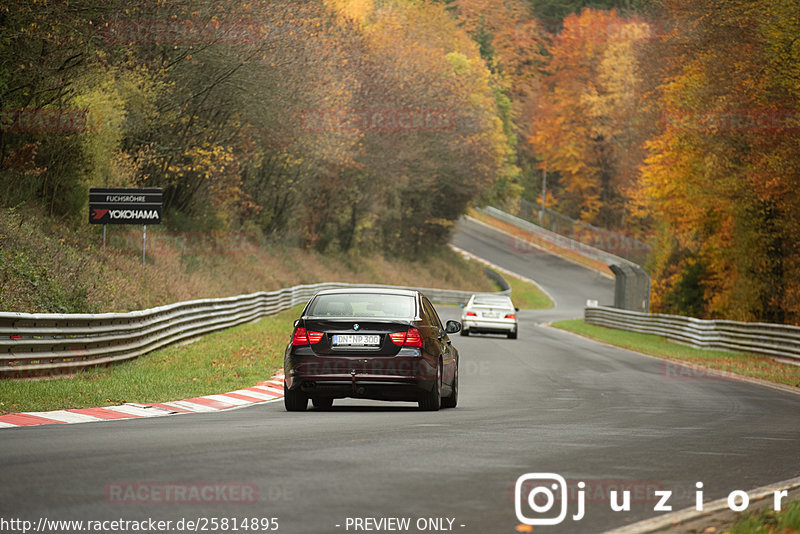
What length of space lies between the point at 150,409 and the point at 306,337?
2.33m

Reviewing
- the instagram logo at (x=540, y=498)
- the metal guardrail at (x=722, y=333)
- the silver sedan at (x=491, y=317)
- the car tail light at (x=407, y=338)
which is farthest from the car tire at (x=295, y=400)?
the silver sedan at (x=491, y=317)

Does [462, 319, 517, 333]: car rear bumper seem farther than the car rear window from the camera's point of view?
Yes

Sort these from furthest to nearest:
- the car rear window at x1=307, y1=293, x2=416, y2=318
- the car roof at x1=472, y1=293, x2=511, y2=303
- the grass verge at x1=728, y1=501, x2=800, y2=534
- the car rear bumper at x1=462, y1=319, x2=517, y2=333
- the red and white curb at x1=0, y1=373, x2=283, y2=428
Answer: the car roof at x1=472, y1=293, x2=511, y2=303 → the car rear bumper at x1=462, y1=319, x2=517, y2=333 → the car rear window at x1=307, y1=293, x2=416, y2=318 → the red and white curb at x1=0, y1=373, x2=283, y2=428 → the grass verge at x1=728, y1=501, x2=800, y2=534

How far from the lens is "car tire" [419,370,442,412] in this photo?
13.9 m

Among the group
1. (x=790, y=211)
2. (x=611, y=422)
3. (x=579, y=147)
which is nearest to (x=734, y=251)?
(x=790, y=211)

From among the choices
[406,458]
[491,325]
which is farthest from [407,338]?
[491,325]

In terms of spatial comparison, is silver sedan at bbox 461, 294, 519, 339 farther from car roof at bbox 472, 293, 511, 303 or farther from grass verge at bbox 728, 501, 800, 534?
grass verge at bbox 728, 501, 800, 534

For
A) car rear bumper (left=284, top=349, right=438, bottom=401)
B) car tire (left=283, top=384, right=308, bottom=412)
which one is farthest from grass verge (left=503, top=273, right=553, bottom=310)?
car rear bumper (left=284, top=349, right=438, bottom=401)

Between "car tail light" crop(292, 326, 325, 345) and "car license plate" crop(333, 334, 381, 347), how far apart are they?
0.77ft

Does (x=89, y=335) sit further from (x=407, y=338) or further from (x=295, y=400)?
(x=407, y=338)

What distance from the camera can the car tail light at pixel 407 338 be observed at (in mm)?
13484

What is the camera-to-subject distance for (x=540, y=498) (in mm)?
7418

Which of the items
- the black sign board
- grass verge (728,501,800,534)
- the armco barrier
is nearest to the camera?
grass verge (728,501,800,534)

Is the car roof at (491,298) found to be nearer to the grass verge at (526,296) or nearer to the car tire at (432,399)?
the car tire at (432,399)
